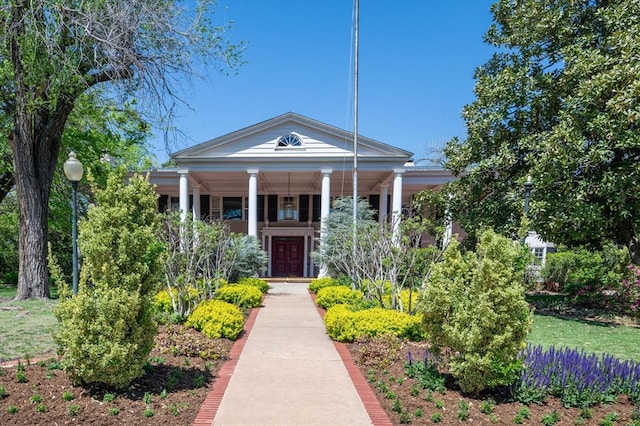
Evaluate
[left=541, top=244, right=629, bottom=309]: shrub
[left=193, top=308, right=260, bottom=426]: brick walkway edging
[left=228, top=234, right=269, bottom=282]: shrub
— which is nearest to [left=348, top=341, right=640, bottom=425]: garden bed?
[left=193, top=308, right=260, bottom=426]: brick walkway edging

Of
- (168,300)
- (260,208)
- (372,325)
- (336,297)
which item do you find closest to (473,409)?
(372,325)

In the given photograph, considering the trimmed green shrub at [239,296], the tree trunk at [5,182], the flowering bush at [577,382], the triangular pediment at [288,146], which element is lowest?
the trimmed green shrub at [239,296]

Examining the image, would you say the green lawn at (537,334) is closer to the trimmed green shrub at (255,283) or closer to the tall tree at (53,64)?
the tall tree at (53,64)

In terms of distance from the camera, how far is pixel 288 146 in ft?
52.3

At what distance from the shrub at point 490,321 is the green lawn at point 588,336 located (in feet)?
11.5

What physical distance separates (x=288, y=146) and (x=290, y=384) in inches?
496

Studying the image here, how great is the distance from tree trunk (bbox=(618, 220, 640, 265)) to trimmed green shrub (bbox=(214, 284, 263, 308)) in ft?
34.2

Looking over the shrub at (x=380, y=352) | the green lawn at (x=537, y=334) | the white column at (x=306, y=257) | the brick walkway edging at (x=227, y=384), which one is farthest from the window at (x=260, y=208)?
the shrub at (x=380, y=352)

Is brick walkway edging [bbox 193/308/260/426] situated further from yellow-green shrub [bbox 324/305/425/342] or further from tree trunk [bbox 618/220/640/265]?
tree trunk [bbox 618/220/640/265]

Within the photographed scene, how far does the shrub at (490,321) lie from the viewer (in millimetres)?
3783

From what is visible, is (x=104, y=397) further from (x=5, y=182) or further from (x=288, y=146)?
(x=5, y=182)

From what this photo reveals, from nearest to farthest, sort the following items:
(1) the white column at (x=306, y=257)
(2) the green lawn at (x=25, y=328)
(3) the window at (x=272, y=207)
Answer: (2) the green lawn at (x=25, y=328) → (1) the white column at (x=306, y=257) → (3) the window at (x=272, y=207)

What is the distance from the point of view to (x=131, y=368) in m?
3.82

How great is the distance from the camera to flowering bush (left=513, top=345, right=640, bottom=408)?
3.90m
